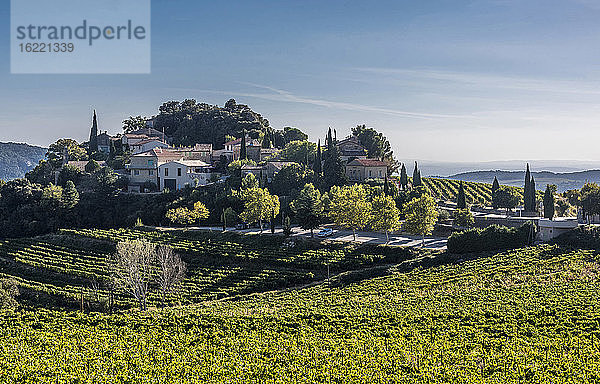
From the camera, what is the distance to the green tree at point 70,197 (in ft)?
263

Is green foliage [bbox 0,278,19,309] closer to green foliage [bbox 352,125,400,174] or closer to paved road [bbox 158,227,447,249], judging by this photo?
paved road [bbox 158,227,447,249]

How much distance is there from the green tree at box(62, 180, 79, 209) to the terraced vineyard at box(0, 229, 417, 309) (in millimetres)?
13298

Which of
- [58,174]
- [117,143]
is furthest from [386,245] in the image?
[117,143]

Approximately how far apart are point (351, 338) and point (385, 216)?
32.8 metres

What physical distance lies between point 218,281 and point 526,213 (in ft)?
135

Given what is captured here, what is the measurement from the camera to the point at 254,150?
320 ft

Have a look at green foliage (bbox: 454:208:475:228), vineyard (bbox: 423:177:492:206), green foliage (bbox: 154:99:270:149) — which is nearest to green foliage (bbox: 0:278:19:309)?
green foliage (bbox: 454:208:475:228)

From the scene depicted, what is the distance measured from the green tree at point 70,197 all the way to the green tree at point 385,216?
47.3 m

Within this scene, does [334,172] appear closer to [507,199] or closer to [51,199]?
[507,199]

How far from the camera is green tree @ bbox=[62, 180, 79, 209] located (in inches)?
3159

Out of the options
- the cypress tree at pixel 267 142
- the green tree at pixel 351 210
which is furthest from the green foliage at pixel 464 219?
the cypress tree at pixel 267 142

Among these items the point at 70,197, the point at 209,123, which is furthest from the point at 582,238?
the point at 209,123

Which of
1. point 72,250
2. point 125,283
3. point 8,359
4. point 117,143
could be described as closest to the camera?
point 8,359

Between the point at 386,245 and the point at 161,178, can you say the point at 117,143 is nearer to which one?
the point at 161,178
